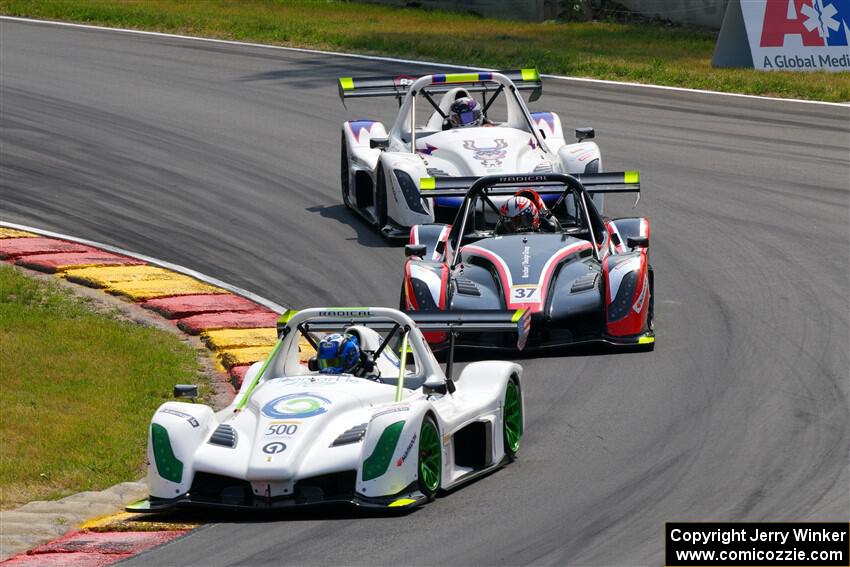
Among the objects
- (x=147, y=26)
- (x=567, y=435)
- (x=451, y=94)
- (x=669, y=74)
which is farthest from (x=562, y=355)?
(x=147, y=26)

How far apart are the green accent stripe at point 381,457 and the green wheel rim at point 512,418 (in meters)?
1.71

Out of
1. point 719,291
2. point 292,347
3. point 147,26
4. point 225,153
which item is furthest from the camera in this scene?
point 147,26

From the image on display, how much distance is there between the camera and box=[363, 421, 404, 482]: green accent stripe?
9891 mm

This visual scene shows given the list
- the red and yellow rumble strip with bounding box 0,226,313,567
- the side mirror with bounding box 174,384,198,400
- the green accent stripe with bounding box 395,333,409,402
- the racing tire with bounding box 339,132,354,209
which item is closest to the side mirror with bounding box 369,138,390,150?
the racing tire with bounding box 339,132,354,209

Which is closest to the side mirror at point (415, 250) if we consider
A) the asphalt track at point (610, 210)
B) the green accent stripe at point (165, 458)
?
the asphalt track at point (610, 210)

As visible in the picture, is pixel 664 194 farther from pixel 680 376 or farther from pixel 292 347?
pixel 292 347

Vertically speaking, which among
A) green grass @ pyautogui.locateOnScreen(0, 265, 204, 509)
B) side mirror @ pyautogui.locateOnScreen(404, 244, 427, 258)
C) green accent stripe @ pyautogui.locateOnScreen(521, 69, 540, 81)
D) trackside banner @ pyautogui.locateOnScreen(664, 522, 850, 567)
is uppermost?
green accent stripe @ pyautogui.locateOnScreen(521, 69, 540, 81)

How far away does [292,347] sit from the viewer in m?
11.8

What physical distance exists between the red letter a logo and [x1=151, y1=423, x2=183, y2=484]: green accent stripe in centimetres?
1883

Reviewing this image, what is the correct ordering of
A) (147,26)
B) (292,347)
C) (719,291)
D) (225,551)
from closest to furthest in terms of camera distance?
(225,551) < (292,347) < (719,291) < (147,26)

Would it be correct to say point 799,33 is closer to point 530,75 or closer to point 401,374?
point 530,75

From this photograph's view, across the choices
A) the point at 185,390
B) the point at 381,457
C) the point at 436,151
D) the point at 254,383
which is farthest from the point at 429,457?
the point at 436,151

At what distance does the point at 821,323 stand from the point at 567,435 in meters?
4.06

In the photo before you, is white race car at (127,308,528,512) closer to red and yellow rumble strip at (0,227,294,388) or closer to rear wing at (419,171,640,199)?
red and yellow rumble strip at (0,227,294,388)
